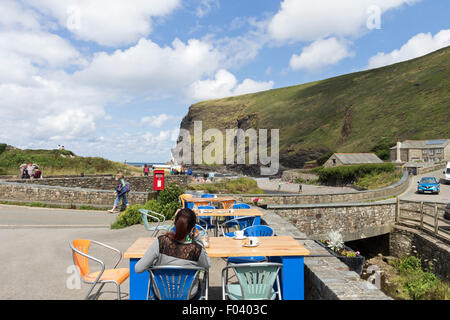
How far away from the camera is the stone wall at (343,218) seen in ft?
38.6

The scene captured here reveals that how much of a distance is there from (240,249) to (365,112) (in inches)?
4438

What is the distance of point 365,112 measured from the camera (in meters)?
105

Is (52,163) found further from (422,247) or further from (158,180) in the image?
(422,247)

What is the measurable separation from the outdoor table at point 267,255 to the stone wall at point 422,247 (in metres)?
9.97

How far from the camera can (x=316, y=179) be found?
56.8 meters

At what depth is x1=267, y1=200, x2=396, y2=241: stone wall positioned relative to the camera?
11.8 m

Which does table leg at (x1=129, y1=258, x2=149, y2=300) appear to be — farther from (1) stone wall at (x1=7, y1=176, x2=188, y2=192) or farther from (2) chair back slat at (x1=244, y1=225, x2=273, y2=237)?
(1) stone wall at (x1=7, y1=176, x2=188, y2=192)

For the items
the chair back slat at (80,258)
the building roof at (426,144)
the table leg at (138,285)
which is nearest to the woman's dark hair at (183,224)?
the table leg at (138,285)

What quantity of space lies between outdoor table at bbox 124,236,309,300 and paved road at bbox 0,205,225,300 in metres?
1.03

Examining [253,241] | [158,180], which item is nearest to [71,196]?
[158,180]

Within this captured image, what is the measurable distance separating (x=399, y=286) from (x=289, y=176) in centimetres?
5681

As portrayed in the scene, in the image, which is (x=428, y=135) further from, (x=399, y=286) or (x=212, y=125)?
(x=212, y=125)

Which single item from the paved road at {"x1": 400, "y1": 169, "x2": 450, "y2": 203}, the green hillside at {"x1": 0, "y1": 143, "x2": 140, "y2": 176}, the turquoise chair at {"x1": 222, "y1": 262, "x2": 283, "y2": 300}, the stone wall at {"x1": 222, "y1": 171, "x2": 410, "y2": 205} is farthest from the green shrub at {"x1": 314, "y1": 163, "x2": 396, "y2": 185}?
the turquoise chair at {"x1": 222, "y1": 262, "x2": 283, "y2": 300}
